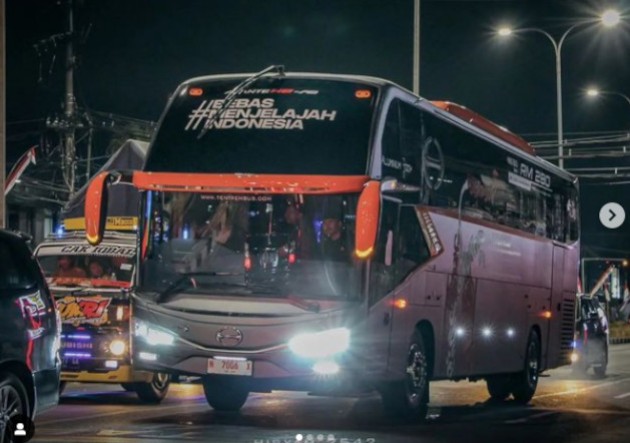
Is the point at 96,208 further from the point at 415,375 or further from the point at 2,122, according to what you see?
the point at 2,122

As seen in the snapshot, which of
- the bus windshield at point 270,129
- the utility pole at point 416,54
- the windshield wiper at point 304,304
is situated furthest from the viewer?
the utility pole at point 416,54

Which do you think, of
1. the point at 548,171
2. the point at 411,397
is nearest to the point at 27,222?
the point at 548,171

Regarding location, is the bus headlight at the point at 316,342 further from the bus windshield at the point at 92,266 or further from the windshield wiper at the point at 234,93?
Answer: the bus windshield at the point at 92,266

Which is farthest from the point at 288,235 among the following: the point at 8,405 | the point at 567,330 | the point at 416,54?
the point at 416,54

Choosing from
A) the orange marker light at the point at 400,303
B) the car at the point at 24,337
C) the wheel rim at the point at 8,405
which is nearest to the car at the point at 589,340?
the orange marker light at the point at 400,303

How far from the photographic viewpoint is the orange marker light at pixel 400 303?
15.3 metres

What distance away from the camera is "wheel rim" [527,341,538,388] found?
2119cm

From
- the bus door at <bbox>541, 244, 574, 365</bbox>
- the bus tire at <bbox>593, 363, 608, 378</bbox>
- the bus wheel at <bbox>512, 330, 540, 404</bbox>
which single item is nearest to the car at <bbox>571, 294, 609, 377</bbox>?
the bus tire at <bbox>593, 363, 608, 378</bbox>

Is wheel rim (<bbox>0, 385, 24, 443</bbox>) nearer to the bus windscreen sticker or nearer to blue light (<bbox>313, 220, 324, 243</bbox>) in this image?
blue light (<bbox>313, 220, 324, 243</bbox>)

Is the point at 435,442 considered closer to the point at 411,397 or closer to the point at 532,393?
the point at 411,397

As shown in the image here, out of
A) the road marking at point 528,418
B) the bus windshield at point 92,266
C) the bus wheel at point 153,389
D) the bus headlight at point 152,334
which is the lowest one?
the road marking at point 528,418

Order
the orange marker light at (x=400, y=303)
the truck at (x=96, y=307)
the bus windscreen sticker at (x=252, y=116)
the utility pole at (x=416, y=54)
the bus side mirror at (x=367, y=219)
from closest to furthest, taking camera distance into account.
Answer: the bus side mirror at (x=367, y=219) → the bus windscreen sticker at (x=252, y=116) → the orange marker light at (x=400, y=303) → the truck at (x=96, y=307) → the utility pole at (x=416, y=54)

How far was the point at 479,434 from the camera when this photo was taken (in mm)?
14805

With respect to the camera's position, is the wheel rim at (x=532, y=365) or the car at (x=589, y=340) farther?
the car at (x=589, y=340)
